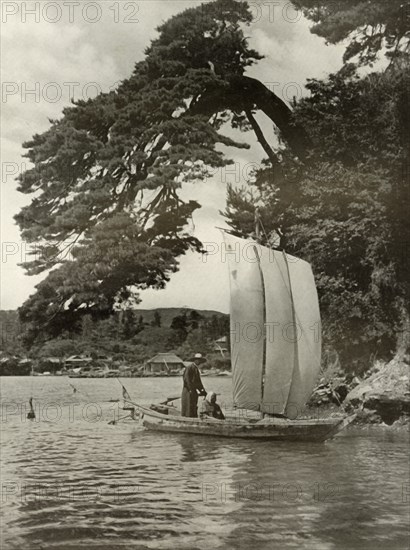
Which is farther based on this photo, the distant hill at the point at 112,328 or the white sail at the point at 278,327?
the white sail at the point at 278,327

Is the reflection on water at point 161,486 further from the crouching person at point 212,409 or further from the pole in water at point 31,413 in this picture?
the crouching person at point 212,409

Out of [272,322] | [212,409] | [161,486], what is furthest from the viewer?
[212,409]

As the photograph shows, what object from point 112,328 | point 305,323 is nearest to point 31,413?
point 112,328

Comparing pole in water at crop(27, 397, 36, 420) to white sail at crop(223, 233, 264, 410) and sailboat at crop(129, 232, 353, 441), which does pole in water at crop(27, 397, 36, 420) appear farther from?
white sail at crop(223, 233, 264, 410)

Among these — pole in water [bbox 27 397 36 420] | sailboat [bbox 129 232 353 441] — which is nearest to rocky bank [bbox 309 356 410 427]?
sailboat [bbox 129 232 353 441]

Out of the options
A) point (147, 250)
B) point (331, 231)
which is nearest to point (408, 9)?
point (331, 231)

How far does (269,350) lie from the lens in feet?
13.2

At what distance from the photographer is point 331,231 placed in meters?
4.02

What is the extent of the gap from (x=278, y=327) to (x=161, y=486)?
3.62 feet

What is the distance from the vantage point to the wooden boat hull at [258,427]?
4.09 metres

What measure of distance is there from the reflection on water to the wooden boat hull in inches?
4.9

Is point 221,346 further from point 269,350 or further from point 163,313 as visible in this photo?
point 163,313

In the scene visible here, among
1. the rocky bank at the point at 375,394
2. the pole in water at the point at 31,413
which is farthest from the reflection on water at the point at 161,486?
the rocky bank at the point at 375,394

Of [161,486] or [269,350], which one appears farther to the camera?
[269,350]
